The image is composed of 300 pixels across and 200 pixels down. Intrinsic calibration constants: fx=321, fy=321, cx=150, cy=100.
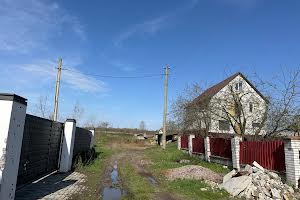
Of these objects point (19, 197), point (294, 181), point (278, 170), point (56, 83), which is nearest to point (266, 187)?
point (294, 181)

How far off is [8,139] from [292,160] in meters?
8.77

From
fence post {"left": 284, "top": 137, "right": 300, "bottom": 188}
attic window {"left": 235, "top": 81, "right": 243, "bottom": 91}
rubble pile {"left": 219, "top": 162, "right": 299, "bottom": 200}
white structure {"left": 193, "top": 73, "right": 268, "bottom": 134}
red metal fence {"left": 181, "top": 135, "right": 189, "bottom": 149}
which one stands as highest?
attic window {"left": 235, "top": 81, "right": 243, "bottom": 91}

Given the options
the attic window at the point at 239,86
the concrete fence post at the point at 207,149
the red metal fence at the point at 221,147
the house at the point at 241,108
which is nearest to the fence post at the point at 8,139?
the red metal fence at the point at 221,147

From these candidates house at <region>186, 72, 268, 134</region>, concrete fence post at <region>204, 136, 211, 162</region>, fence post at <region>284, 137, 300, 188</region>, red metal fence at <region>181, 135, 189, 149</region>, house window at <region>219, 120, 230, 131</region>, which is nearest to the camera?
fence post at <region>284, 137, 300, 188</region>

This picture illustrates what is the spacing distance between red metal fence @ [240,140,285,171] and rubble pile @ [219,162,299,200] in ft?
4.73

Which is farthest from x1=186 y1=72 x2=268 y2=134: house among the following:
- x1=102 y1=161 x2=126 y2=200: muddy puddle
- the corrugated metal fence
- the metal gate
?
the metal gate

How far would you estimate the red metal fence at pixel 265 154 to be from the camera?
11938mm

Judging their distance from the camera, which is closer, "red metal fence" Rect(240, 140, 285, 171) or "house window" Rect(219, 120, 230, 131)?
"red metal fence" Rect(240, 140, 285, 171)

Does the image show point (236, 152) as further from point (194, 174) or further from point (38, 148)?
point (38, 148)

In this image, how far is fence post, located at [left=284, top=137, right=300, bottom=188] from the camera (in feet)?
34.3

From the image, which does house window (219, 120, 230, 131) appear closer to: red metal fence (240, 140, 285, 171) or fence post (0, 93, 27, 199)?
red metal fence (240, 140, 285, 171)

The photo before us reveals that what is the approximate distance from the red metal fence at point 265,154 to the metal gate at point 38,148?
27.5ft

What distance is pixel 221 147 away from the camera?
18766mm

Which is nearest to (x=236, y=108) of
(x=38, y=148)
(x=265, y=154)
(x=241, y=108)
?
(x=241, y=108)
